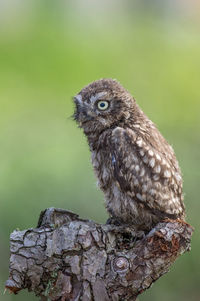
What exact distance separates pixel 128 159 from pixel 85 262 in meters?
0.82

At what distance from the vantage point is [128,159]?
137 inches

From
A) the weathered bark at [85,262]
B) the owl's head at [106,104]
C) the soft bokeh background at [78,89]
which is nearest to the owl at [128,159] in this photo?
the owl's head at [106,104]

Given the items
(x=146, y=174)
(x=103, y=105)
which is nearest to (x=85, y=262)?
(x=146, y=174)

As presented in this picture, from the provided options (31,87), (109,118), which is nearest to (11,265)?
(109,118)

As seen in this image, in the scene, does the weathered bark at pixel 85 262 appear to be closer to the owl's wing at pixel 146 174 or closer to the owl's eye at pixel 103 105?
the owl's wing at pixel 146 174

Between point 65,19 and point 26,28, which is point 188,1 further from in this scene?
point 26,28

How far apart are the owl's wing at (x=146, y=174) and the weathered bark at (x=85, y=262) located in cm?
44

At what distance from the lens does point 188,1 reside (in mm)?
13805

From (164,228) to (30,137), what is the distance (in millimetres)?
4571

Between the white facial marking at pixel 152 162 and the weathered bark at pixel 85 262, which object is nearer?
the weathered bark at pixel 85 262

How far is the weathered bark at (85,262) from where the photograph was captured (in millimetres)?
2861

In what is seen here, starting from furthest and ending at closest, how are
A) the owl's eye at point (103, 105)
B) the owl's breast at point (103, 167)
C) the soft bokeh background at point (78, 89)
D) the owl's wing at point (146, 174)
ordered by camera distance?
1. the soft bokeh background at point (78, 89)
2. the owl's eye at point (103, 105)
3. the owl's breast at point (103, 167)
4. the owl's wing at point (146, 174)


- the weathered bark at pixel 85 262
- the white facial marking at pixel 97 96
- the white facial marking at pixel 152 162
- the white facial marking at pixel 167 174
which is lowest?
the weathered bark at pixel 85 262

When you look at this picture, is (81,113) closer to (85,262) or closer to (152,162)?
(152,162)
